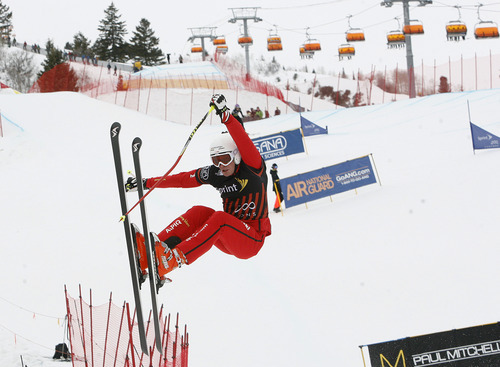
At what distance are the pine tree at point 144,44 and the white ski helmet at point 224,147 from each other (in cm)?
5864

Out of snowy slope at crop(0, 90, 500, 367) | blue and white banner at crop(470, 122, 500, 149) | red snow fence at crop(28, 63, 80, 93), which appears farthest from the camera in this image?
red snow fence at crop(28, 63, 80, 93)

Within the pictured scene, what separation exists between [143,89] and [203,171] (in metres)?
29.6

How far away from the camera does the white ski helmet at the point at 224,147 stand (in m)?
4.02

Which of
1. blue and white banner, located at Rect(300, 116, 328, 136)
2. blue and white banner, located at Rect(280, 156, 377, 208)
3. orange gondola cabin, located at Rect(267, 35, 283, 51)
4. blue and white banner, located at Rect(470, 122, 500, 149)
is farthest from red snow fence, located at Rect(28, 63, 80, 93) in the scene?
blue and white banner, located at Rect(470, 122, 500, 149)

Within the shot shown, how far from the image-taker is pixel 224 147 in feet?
13.2

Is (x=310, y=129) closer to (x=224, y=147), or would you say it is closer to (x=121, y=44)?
(x=224, y=147)

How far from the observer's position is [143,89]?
108ft

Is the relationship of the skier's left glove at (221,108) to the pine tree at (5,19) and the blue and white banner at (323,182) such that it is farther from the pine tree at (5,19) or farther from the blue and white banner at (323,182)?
the pine tree at (5,19)

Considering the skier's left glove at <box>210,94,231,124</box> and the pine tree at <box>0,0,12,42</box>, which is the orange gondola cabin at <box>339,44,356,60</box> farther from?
the pine tree at <box>0,0,12,42</box>

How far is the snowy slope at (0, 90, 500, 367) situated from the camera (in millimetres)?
7133

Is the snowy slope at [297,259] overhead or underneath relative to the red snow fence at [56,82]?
underneath

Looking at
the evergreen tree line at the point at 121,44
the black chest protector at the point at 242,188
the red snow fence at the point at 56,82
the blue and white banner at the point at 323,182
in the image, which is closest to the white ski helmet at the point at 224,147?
the black chest protector at the point at 242,188

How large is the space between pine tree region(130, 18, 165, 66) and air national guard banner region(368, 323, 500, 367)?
58.7 m

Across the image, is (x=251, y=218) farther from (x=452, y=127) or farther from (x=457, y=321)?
(x=452, y=127)
